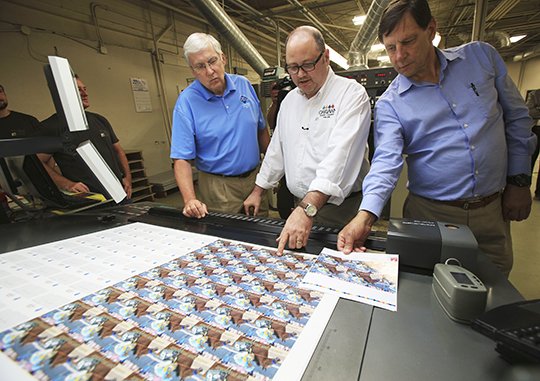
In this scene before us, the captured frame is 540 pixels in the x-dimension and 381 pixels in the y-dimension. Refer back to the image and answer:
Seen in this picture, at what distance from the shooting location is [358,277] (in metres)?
0.67

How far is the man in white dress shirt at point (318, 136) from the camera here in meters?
0.99

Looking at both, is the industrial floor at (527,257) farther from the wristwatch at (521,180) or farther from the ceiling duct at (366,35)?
the ceiling duct at (366,35)

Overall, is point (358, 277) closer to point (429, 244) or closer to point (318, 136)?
point (429, 244)

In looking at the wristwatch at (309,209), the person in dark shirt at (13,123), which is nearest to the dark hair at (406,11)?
the wristwatch at (309,209)

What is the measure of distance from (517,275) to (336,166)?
2.22 m

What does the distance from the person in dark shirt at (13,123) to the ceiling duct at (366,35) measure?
11.5 ft

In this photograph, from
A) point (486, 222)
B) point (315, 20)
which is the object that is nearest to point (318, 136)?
point (486, 222)

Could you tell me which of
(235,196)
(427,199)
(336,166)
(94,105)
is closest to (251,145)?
(235,196)

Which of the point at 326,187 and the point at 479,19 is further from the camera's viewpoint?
the point at 479,19

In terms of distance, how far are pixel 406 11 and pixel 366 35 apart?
10.4 feet

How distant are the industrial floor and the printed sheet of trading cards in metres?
1.64

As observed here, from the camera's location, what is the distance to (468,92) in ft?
3.39

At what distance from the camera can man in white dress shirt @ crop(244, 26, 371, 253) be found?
3.25 ft

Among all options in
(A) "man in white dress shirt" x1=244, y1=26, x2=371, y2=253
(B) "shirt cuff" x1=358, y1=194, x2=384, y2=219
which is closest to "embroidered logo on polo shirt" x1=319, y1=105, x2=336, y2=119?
(A) "man in white dress shirt" x1=244, y1=26, x2=371, y2=253
